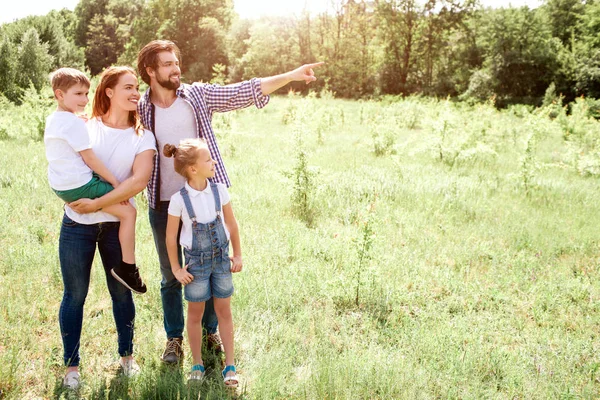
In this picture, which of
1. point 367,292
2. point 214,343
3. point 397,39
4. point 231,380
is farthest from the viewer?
point 397,39

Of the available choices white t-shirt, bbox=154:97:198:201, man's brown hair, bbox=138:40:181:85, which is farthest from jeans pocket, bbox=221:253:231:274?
man's brown hair, bbox=138:40:181:85

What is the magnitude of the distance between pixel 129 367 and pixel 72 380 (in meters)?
0.37

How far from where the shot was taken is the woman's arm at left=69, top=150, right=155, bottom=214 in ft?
Result: 8.41

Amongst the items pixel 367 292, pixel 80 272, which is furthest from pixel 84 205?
pixel 367 292

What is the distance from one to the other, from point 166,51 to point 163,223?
1194 mm

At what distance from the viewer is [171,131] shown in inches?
116

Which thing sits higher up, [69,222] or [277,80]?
[277,80]

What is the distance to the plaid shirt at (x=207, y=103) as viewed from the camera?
2.93 meters

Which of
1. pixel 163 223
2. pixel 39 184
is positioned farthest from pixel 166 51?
pixel 39 184

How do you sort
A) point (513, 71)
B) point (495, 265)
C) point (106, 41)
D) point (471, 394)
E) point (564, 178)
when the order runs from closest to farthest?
point (471, 394), point (495, 265), point (564, 178), point (513, 71), point (106, 41)

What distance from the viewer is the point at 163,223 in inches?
120

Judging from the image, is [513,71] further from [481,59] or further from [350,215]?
[350,215]

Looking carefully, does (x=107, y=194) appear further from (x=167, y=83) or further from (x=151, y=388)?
(x=151, y=388)

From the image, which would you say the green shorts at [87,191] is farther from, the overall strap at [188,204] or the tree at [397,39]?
the tree at [397,39]
